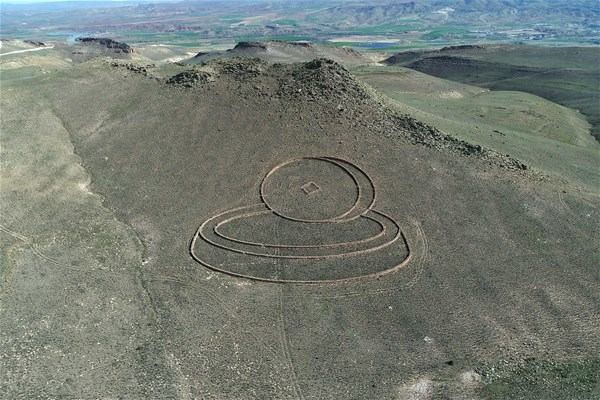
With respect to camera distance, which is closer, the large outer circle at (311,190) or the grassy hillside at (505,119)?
the large outer circle at (311,190)

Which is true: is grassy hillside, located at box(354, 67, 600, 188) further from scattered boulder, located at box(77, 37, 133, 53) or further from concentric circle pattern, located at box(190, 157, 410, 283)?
scattered boulder, located at box(77, 37, 133, 53)

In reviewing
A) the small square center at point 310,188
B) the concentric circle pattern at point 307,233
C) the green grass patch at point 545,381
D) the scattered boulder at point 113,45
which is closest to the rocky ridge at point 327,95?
the concentric circle pattern at point 307,233

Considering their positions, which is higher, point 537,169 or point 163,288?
point 537,169

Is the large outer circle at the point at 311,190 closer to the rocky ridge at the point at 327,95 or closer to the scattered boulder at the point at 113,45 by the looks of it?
the rocky ridge at the point at 327,95

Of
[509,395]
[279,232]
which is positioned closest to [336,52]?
[279,232]

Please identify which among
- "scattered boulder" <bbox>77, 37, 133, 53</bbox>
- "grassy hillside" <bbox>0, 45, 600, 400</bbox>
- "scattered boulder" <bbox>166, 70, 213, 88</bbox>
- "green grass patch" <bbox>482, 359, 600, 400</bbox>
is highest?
"scattered boulder" <bbox>166, 70, 213, 88</bbox>

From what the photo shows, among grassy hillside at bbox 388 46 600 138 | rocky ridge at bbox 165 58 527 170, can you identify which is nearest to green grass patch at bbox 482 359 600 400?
rocky ridge at bbox 165 58 527 170

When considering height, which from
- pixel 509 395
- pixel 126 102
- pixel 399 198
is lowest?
pixel 509 395

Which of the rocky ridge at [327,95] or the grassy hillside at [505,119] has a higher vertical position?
the rocky ridge at [327,95]

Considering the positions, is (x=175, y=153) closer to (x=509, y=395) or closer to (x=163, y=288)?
(x=163, y=288)
